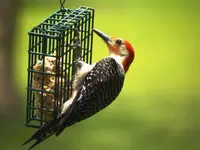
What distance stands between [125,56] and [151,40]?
10.6 meters

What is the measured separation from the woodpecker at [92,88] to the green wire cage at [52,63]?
0.11 meters

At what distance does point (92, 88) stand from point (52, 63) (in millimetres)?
465

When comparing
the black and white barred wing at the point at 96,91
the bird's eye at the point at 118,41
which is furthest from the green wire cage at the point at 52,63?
the bird's eye at the point at 118,41

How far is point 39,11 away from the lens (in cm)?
1933

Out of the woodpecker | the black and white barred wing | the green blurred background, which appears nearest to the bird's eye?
the woodpecker

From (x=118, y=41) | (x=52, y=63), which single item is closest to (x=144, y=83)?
(x=118, y=41)

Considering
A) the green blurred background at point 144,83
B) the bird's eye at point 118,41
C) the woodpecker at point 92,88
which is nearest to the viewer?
the woodpecker at point 92,88

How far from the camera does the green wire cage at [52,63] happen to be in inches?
281

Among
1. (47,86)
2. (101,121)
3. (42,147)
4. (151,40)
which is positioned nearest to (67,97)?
(47,86)

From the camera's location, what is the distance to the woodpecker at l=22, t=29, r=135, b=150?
709 centimetres

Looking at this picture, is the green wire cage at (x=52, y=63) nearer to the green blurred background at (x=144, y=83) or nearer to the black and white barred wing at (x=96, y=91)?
the black and white barred wing at (x=96, y=91)

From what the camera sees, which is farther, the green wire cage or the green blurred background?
the green blurred background

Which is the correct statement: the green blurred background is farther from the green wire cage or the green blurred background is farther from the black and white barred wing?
the black and white barred wing

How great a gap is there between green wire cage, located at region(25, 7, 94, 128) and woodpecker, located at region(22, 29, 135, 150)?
0.11 m
